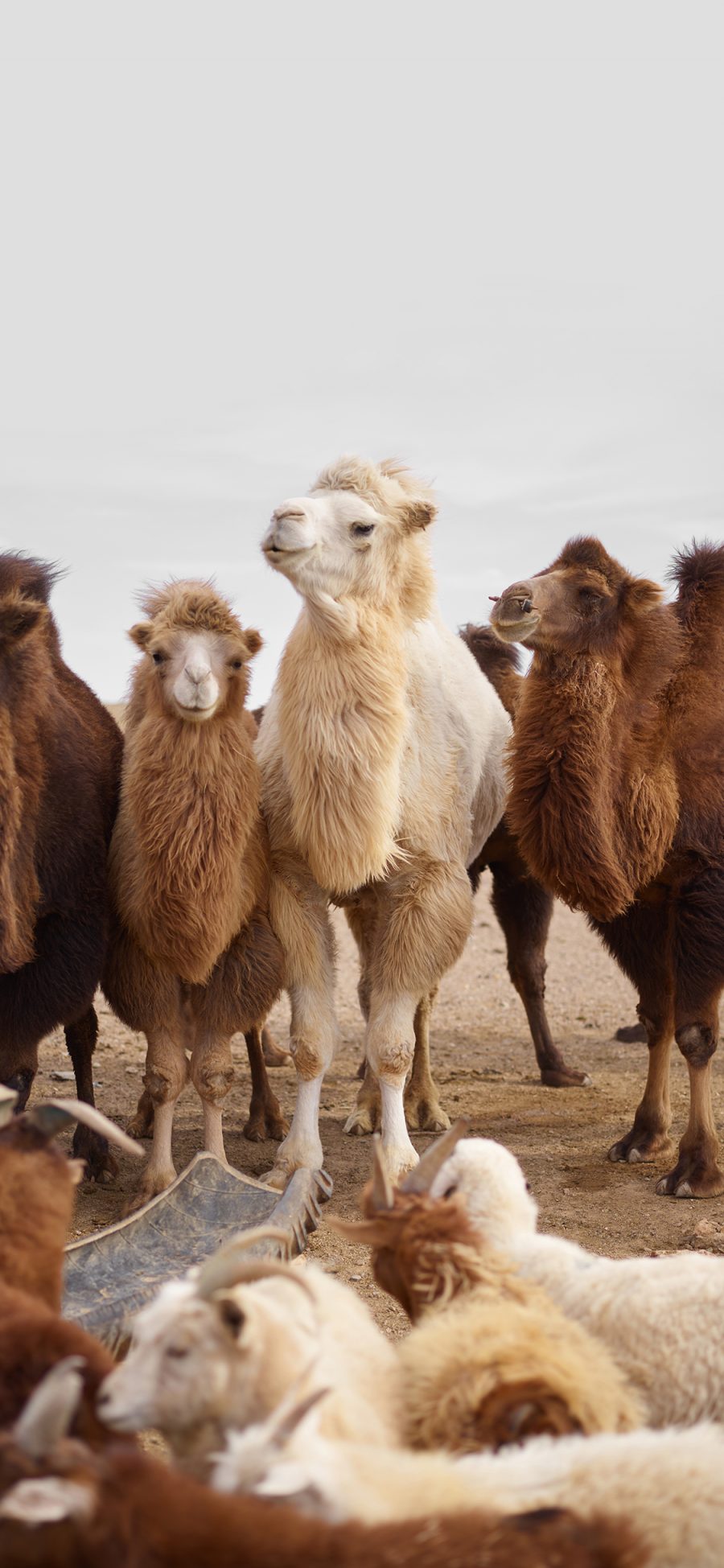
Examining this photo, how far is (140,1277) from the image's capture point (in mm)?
5125

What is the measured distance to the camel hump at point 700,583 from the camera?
24.2ft

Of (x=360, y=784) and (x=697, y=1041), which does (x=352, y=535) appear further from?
(x=697, y=1041)

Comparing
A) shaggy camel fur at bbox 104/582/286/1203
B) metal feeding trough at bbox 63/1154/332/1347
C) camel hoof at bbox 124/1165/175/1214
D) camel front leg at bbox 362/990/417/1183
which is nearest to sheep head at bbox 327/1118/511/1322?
metal feeding trough at bbox 63/1154/332/1347

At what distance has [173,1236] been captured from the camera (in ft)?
18.2

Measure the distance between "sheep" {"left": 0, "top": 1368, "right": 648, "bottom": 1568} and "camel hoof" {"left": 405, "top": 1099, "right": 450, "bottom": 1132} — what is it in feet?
19.9

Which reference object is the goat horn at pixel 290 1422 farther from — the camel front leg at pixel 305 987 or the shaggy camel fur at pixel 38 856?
the camel front leg at pixel 305 987

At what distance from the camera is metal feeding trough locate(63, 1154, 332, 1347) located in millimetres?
4754

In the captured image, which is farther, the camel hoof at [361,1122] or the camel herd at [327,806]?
the camel hoof at [361,1122]

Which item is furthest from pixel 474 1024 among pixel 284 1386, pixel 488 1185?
pixel 284 1386

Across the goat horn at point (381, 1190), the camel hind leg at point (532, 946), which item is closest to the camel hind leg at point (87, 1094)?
the camel hind leg at point (532, 946)

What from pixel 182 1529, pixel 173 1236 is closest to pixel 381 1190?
pixel 182 1529

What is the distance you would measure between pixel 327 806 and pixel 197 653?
1.01 m

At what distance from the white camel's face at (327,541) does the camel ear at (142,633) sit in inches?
24.5

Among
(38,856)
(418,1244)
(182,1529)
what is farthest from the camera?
(38,856)
